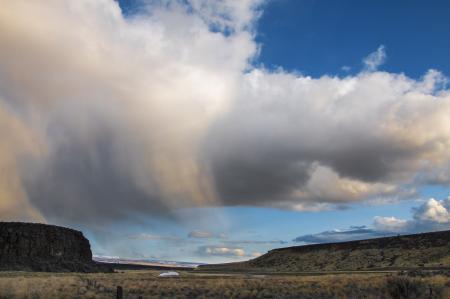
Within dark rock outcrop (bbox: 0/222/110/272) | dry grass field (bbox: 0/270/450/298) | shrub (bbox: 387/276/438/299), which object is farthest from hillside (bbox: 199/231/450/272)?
shrub (bbox: 387/276/438/299)

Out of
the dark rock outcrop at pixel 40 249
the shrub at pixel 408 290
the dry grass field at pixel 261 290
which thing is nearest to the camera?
the shrub at pixel 408 290

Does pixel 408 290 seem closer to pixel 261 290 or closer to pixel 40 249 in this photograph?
pixel 261 290

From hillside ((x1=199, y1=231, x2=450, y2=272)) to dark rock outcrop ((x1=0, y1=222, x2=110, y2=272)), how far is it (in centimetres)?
4231

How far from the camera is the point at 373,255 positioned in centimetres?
11856

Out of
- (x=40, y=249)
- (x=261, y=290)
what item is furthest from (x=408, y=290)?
(x=40, y=249)

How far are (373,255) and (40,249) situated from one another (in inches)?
3093

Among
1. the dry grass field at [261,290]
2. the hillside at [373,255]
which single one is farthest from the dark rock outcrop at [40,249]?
the dry grass field at [261,290]

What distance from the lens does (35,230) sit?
110 m

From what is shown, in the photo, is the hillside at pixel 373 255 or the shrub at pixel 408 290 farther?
the hillside at pixel 373 255

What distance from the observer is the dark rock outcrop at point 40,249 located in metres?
97.9

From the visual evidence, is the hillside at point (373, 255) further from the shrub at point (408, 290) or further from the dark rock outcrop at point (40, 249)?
the shrub at point (408, 290)

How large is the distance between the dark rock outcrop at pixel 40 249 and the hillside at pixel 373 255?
4231cm

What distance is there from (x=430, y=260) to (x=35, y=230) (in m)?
87.1

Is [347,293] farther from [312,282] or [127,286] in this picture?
[127,286]
